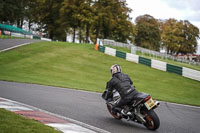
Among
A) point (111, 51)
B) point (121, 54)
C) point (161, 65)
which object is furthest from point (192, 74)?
point (111, 51)

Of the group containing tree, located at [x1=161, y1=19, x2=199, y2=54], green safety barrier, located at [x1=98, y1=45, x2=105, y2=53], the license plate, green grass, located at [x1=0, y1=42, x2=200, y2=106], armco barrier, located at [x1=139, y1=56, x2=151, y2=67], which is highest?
tree, located at [x1=161, y1=19, x2=199, y2=54]

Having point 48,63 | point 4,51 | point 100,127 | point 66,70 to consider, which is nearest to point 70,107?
point 100,127

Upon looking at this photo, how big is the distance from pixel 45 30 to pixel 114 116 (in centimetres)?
6479

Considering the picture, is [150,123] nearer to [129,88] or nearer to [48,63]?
[129,88]

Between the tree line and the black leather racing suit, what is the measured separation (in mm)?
46714

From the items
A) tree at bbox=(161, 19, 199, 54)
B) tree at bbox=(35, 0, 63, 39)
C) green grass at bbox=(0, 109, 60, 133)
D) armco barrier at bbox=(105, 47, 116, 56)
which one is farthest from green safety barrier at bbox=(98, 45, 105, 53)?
tree at bbox=(161, 19, 199, 54)

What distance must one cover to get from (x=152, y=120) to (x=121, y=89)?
119 cm

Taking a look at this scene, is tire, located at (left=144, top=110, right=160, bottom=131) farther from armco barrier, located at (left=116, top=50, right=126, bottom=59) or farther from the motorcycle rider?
armco barrier, located at (left=116, top=50, right=126, bottom=59)

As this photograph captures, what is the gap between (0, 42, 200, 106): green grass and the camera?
1742cm

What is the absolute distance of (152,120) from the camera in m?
6.69

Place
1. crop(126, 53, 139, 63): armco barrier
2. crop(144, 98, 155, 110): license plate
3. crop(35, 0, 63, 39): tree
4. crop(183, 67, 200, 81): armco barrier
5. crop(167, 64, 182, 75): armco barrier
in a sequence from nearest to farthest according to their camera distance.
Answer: crop(144, 98, 155, 110): license plate, crop(183, 67, 200, 81): armco barrier, crop(167, 64, 182, 75): armco barrier, crop(126, 53, 139, 63): armco barrier, crop(35, 0, 63, 39): tree

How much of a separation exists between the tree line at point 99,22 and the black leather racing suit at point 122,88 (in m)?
46.7

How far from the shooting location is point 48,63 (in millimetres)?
25969

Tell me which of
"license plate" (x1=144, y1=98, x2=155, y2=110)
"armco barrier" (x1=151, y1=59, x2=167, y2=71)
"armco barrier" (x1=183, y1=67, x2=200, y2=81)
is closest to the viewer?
"license plate" (x1=144, y1=98, x2=155, y2=110)
